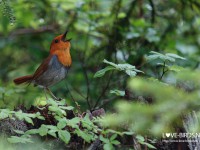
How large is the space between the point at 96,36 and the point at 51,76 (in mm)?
1482

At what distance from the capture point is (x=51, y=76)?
13.7 ft

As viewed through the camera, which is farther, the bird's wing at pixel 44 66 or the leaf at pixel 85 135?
the bird's wing at pixel 44 66

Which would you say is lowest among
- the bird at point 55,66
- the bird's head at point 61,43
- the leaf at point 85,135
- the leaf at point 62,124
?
the bird at point 55,66

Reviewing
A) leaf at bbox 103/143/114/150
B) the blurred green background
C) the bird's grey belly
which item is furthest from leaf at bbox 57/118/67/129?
the bird's grey belly

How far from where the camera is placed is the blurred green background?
4117 millimetres

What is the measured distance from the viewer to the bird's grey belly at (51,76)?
4.14 m

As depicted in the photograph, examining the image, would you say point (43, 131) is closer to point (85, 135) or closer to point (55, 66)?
point (85, 135)

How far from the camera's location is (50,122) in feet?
7.85

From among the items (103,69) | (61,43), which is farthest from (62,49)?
(103,69)

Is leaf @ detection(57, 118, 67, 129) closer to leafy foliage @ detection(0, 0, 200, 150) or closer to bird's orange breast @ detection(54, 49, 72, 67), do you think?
leafy foliage @ detection(0, 0, 200, 150)

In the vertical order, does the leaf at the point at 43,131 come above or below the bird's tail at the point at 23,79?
above

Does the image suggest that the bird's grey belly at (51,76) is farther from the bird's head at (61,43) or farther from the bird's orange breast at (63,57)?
the bird's head at (61,43)

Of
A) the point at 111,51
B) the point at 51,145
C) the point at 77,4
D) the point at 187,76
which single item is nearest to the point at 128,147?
the point at 51,145

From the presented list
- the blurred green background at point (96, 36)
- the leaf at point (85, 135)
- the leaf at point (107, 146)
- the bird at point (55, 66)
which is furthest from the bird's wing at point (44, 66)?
the leaf at point (107, 146)
